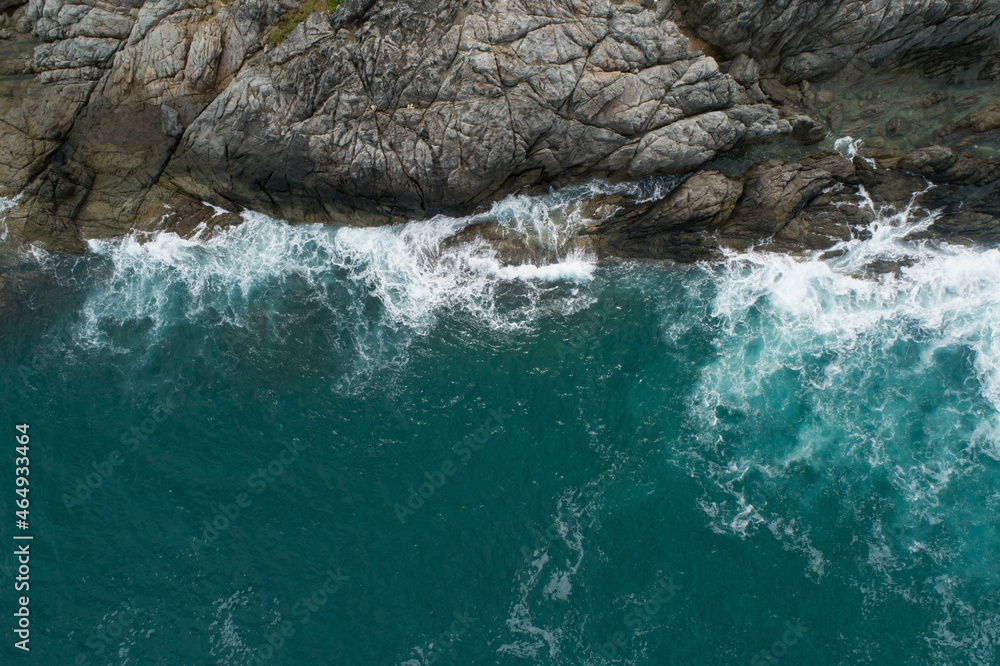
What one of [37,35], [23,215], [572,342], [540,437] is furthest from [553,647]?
[37,35]

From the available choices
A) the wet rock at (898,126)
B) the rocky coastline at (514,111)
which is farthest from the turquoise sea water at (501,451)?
the wet rock at (898,126)

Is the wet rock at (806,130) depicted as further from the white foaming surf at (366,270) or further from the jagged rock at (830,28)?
the white foaming surf at (366,270)

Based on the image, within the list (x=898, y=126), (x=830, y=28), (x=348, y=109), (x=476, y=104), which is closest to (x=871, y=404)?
(x=898, y=126)

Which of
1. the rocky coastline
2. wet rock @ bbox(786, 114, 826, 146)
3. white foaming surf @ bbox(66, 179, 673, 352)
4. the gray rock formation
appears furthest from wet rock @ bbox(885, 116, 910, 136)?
white foaming surf @ bbox(66, 179, 673, 352)

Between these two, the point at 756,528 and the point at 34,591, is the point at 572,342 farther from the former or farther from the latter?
the point at 34,591

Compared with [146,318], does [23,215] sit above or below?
above

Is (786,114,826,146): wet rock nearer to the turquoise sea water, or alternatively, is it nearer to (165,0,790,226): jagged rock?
(165,0,790,226): jagged rock
